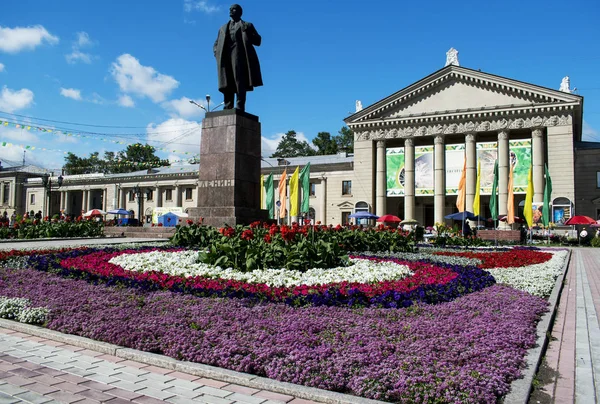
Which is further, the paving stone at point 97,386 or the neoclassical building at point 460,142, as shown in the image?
the neoclassical building at point 460,142

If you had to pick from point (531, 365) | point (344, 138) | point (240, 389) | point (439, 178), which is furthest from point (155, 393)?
point (344, 138)

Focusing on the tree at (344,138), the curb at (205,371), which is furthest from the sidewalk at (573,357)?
the tree at (344,138)

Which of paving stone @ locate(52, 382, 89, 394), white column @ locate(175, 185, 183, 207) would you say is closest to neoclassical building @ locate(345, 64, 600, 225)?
white column @ locate(175, 185, 183, 207)

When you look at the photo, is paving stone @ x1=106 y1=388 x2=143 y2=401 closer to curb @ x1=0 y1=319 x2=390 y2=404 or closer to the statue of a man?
curb @ x1=0 y1=319 x2=390 y2=404

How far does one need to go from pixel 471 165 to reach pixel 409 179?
6633mm

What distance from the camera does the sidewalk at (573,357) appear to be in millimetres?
4098

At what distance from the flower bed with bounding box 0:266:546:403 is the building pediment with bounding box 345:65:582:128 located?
45736mm

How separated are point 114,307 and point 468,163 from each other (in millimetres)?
47817

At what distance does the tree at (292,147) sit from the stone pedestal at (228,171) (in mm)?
77986

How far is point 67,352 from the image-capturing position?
5.29 m

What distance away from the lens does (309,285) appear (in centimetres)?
812

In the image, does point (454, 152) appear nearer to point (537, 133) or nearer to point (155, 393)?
point (537, 133)

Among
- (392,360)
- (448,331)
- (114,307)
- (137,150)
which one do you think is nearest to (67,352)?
(114,307)

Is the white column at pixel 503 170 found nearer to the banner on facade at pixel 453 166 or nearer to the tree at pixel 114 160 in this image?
the banner on facade at pixel 453 166
